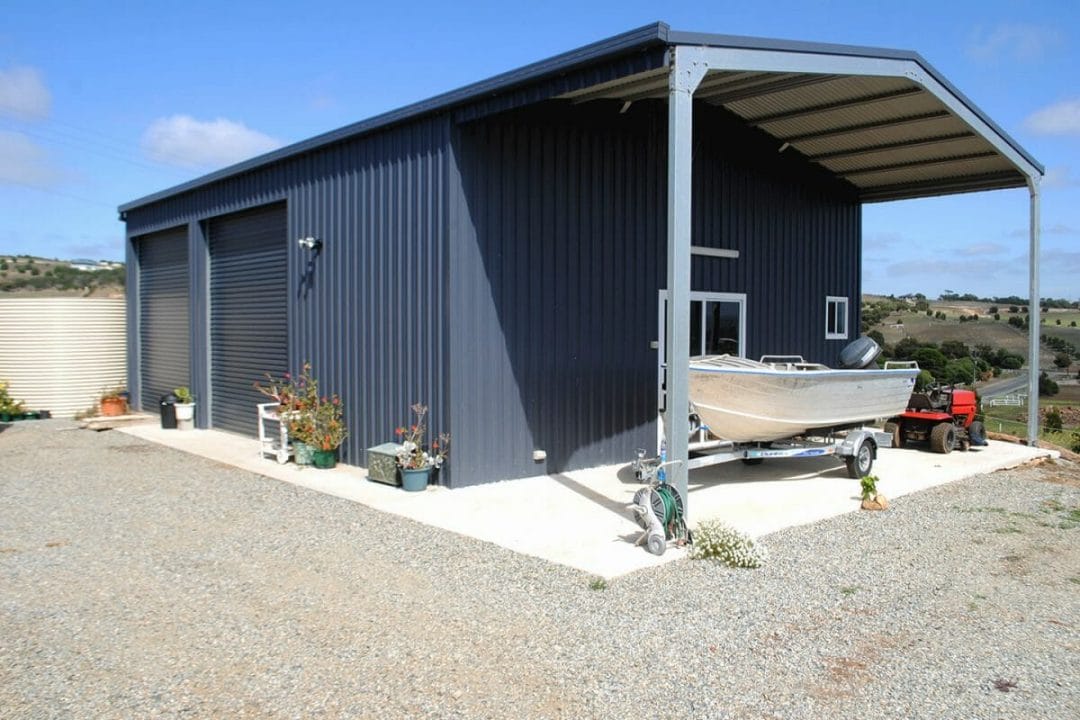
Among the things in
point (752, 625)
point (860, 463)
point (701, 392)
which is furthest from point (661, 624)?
point (860, 463)

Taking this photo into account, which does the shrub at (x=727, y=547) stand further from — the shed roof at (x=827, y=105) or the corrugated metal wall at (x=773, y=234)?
the corrugated metal wall at (x=773, y=234)

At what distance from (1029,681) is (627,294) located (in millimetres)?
5839

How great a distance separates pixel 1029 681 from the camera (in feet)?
11.7

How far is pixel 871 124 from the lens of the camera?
9.42 meters

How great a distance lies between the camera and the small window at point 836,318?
1205 cm

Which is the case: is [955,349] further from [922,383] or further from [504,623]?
[504,623]

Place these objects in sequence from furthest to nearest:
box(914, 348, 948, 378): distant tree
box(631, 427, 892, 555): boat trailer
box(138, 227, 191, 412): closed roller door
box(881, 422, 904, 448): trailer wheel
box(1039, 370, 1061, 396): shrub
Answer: box(1039, 370, 1061, 396): shrub, box(914, 348, 948, 378): distant tree, box(138, 227, 191, 412): closed roller door, box(881, 422, 904, 448): trailer wheel, box(631, 427, 892, 555): boat trailer

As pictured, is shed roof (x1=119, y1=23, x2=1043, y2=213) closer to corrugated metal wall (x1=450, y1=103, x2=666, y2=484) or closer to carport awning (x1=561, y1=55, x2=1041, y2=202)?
carport awning (x1=561, y1=55, x2=1041, y2=202)

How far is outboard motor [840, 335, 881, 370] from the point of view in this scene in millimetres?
8602

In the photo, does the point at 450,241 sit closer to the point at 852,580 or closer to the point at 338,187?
the point at 338,187

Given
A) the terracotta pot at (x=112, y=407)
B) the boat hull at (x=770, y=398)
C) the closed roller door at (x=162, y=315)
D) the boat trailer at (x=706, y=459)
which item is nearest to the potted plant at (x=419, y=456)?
the boat trailer at (x=706, y=459)

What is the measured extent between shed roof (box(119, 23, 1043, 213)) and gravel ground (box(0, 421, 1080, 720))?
3592 millimetres

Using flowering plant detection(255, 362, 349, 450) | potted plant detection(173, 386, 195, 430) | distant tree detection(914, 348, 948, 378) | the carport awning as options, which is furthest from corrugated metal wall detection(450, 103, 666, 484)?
distant tree detection(914, 348, 948, 378)

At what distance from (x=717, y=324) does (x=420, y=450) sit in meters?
4.29
